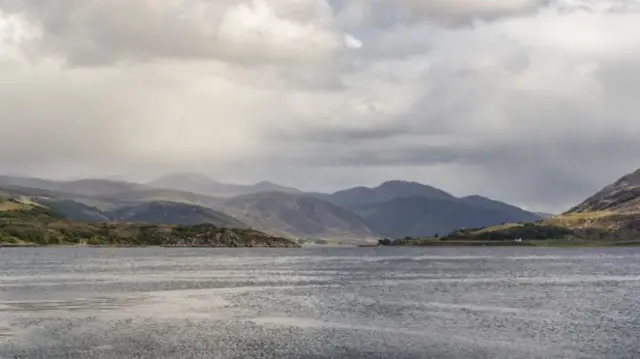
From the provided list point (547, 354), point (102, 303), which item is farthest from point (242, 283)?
point (547, 354)

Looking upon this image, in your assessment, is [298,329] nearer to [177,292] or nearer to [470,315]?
[470,315]

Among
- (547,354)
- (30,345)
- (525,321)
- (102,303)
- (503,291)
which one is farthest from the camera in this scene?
(503,291)

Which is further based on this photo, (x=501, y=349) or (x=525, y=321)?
(x=525, y=321)

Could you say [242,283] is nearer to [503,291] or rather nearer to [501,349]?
[503,291]

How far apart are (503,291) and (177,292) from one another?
5095 centimetres

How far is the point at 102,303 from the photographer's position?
4250 inches

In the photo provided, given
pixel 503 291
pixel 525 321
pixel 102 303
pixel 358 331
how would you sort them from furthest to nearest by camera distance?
pixel 503 291
pixel 102 303
pixel 525 321
pixel 358 331

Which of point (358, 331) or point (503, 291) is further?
point (503, 291)

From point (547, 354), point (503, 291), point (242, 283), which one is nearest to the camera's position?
point (547, 354)

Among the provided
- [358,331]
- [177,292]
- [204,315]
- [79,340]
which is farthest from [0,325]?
[177,292]

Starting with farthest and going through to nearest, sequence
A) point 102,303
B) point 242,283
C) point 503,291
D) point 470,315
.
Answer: point 242,283
point 503,291
point 102,303
point 470,315

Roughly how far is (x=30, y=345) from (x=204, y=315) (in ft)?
89.7

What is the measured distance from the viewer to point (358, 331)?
7731cm

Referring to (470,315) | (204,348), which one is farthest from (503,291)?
(204,348)
